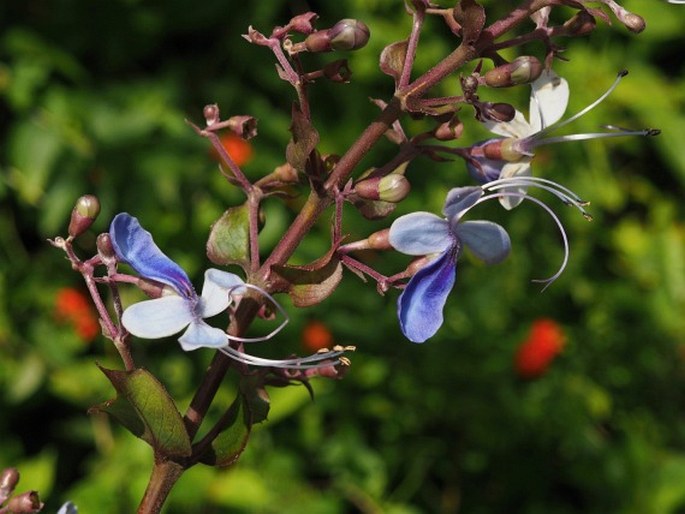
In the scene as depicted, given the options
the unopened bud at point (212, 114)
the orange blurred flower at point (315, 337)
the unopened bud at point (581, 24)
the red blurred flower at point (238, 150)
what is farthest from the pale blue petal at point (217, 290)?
the red blurred flower at point (238, 150)

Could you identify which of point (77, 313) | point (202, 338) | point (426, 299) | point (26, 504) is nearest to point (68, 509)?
point (26, 504)

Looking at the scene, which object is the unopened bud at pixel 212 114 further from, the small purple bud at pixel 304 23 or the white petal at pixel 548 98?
the white petal at pixel 548 98

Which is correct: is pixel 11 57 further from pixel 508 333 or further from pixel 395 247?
pixel 395 247

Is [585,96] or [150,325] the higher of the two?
[150,325]

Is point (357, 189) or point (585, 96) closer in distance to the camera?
point (357, 189)

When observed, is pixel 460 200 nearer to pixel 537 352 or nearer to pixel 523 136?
pixel 523 136

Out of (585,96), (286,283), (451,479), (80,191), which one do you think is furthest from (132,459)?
(585,96)

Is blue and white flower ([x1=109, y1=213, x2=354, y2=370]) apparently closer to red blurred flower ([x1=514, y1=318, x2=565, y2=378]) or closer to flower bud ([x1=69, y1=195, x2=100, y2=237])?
flower bud ([x1=69, y1=195, x2=100, y2=237])

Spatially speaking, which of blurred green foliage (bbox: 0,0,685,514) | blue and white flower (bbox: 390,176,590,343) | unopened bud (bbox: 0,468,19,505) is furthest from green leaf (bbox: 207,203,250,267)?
blurred green foliage (bbox: 0,0,685,514)
